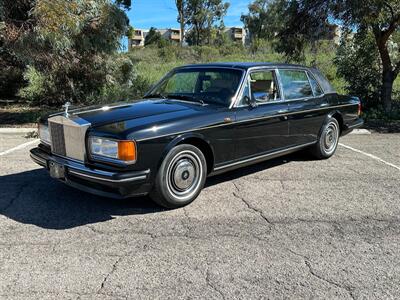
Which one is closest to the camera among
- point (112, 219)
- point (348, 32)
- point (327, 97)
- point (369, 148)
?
point (112, 219)

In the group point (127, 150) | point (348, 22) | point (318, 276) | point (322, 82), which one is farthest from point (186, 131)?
point (348, 22)

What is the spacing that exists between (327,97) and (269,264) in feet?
13.4

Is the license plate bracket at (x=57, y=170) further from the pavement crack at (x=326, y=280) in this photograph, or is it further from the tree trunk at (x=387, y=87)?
the tree trunk at (x=387, y=87)

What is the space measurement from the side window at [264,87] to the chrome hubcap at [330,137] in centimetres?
149

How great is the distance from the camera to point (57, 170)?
4.62m

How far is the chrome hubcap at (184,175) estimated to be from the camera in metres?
4.65

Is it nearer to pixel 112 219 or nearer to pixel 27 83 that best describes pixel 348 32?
pixel 112 219

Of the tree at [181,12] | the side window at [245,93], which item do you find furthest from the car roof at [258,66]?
the tree at [181,12]

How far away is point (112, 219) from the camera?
4477 mm

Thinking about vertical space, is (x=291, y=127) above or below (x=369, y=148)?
above

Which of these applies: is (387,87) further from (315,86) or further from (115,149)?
(115,149)

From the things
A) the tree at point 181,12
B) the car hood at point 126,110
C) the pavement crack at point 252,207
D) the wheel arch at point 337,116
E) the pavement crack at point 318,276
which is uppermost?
the tree at point 181,12

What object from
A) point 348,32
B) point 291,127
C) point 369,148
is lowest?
point 369,148

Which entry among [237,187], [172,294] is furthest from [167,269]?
[237,187]
